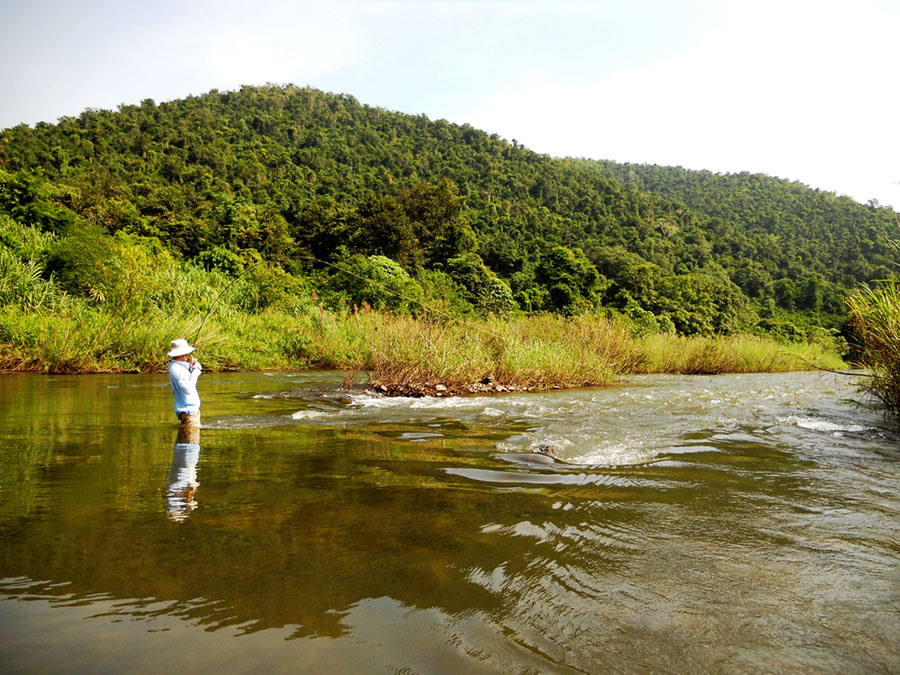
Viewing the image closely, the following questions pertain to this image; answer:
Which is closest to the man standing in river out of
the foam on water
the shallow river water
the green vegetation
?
the shallow river water

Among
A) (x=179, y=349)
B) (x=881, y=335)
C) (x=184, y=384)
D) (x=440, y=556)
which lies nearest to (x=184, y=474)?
(x=184, y=384)

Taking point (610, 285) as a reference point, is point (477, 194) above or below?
above

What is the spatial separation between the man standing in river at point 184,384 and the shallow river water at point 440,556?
0.92 feet

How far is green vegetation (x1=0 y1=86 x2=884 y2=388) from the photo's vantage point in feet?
50.0

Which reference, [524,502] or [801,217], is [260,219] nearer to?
[524,502]

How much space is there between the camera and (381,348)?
1123 centimetres

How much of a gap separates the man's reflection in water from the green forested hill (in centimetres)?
1743

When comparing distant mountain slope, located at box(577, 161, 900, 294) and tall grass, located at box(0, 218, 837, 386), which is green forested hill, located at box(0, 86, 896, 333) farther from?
tall grass, located at box(0, 218, 837, 386)

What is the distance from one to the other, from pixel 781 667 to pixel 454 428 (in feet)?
17.9

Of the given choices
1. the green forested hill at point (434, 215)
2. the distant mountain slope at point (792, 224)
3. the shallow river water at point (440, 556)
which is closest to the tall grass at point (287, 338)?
the green forested hill at point (434, 215)

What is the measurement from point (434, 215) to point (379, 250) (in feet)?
27.8

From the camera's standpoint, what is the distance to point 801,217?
7862 cm

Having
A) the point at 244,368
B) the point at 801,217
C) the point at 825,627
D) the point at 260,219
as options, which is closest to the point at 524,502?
the point at 825,627

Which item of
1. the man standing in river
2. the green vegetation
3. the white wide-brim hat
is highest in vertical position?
the green vegetation
